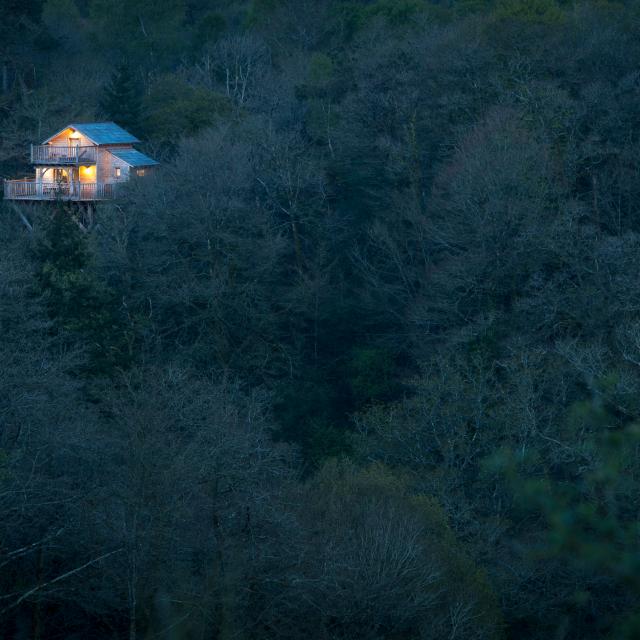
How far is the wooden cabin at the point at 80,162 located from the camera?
27.2m

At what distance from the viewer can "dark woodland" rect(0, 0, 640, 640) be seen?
419 inches

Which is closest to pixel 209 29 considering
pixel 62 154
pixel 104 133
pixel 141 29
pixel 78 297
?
pixel 141 29

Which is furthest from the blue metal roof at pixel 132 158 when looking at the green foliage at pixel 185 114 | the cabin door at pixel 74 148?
the green foliage at pixel 185 114

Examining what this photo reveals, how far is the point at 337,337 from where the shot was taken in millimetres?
24000

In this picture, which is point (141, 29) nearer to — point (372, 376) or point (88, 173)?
point (88, 173)

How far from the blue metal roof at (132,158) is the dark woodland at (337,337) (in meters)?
1.37

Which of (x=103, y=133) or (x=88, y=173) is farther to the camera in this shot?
(x=88, y=173)

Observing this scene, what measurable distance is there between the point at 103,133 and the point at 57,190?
131 inches

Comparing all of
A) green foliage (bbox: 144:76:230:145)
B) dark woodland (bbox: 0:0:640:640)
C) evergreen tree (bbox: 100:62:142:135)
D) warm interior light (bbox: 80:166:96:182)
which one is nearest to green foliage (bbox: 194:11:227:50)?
dark woodland (bbox: 0:0:640:640)

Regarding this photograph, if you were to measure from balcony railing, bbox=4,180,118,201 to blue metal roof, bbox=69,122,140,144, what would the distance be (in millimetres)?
1557

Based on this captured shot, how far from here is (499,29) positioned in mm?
26625

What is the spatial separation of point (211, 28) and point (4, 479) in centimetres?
3295

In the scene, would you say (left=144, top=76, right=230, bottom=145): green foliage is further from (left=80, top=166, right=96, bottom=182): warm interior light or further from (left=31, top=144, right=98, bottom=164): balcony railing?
(left=31, top=144, right=98, bottom=164): balcony railing

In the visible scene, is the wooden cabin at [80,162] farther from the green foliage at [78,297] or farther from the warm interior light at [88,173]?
the green foliage at [78,297]
